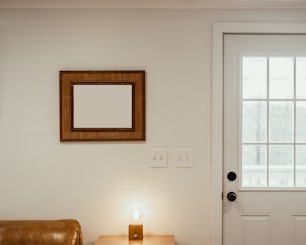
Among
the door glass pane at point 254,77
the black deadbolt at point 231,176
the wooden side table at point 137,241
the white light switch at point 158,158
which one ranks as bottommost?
the wooden side table at point 137,241

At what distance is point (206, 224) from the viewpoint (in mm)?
2979

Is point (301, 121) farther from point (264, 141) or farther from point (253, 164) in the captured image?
point (253, 164)

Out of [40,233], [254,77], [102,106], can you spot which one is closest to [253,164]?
[254,77]

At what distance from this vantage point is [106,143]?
9.80 ft

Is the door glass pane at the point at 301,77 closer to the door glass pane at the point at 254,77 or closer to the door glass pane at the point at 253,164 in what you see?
the door glass pane at the point at 254,77

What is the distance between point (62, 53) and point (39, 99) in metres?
0.38

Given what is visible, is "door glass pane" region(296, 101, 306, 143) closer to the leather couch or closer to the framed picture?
the framed picture

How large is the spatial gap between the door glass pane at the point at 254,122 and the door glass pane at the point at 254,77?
7 centimetres

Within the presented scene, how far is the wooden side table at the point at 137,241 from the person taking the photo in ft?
9.01

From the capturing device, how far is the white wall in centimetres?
298

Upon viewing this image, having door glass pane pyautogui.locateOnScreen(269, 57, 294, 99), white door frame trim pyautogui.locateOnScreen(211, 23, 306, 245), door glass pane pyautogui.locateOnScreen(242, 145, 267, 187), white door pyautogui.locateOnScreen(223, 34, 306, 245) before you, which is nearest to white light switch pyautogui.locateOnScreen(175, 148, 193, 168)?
white door frame trim pyautogui.locateOnScreen(211, 23, 306, 245)

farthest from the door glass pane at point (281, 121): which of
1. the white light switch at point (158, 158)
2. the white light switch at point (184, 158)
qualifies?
the white light switch at point (158, 158)

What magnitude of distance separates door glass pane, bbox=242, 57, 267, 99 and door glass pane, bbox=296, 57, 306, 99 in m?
0.24

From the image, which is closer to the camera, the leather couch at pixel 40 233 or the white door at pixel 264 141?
the leather couch at pixel 40 233
